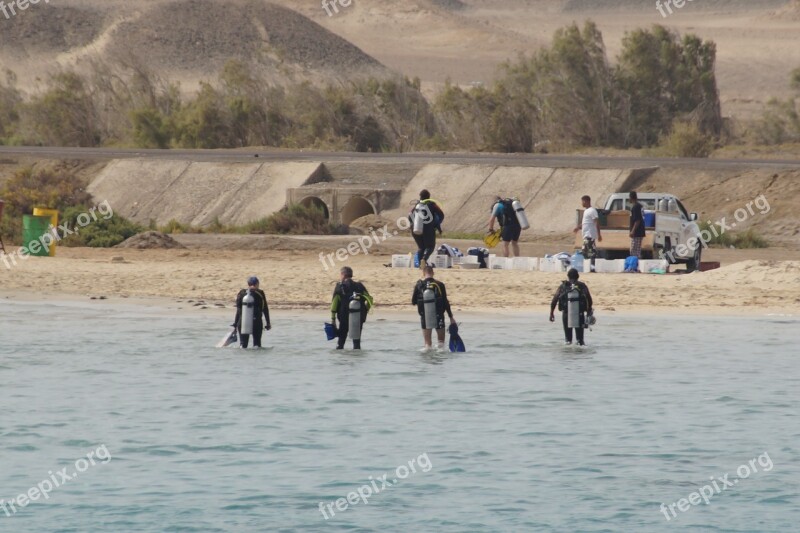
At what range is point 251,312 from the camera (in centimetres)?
2091

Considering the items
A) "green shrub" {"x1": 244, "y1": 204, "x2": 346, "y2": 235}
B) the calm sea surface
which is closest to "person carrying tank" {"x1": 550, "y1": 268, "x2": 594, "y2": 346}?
the calm sea surface

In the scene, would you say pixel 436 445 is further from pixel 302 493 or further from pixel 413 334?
pixel 413 334

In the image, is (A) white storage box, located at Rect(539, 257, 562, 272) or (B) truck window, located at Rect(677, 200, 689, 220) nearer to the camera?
(A) white storage box, located at Rect(539, 257, 562, 272)

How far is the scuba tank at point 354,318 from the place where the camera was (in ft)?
66.7

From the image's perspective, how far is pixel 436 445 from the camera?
1641 cm

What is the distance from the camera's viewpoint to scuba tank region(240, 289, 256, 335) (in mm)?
20328

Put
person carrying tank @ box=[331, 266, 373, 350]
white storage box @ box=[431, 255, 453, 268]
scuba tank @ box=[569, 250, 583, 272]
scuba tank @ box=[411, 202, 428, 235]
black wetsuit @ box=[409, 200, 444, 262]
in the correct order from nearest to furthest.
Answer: person carrying tank @ box=[331, 266, 373, 350] < scuba tank @ box=[411, 202, 428, 235] < black wetsuit @ box=[409, 200, 444, 262] < scuba tank @ box=[569, 250, 583, 272] < white storage box @ box=[431, 255, 453, 268]

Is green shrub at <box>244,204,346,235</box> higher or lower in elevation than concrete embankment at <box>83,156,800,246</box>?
lower

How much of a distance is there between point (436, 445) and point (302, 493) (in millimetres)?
2610

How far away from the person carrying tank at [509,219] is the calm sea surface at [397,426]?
16.1 feet

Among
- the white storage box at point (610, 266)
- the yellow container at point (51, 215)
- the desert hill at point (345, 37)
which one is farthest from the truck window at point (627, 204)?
the desert hill at point (345, 37)

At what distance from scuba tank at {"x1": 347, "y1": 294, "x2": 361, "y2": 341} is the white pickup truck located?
10.4 metres

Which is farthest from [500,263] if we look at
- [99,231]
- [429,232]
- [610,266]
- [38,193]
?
[38,193]

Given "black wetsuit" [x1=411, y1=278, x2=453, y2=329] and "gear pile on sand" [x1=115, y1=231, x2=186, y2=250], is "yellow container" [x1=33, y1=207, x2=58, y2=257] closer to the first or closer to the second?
Answer: "gear pile on sand" [x1=115, y1=231, x2=186, y2=250]
